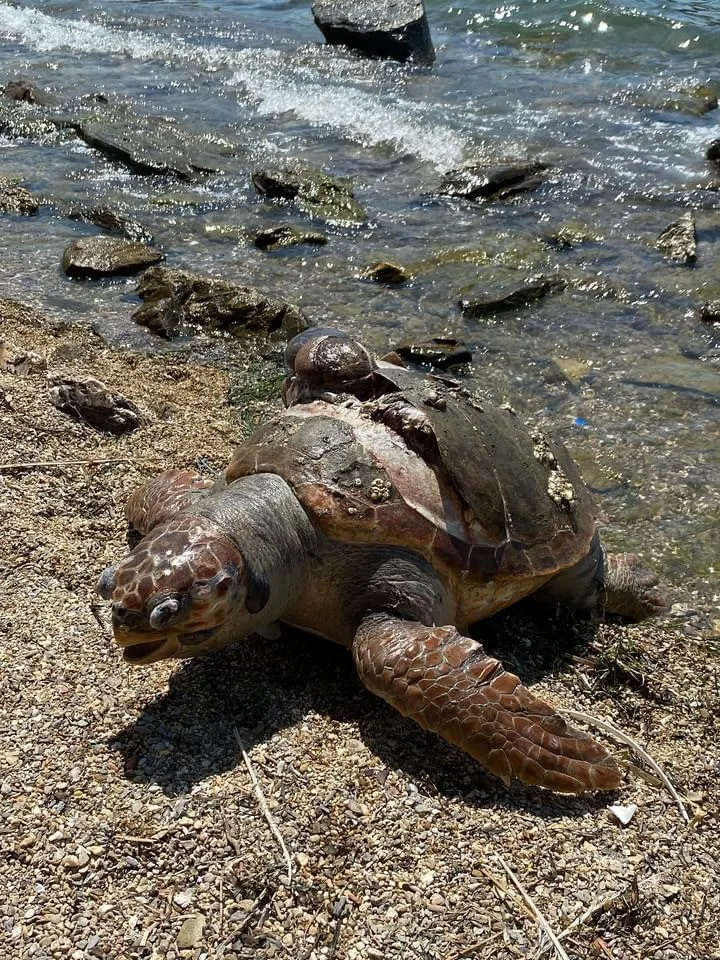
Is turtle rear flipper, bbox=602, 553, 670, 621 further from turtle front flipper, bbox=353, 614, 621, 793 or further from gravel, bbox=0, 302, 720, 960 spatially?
turtle front flipper, bbox=353, 614, 621, 793

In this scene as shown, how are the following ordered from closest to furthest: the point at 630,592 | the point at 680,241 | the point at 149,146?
the point at 630,592, the point at 680,241, the point at 149,146

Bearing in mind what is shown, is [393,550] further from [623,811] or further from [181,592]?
[623,811]

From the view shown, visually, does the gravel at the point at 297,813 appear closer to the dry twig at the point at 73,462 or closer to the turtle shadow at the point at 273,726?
the turtle shadow at the point at 273,726

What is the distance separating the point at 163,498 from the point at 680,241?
6598 mm

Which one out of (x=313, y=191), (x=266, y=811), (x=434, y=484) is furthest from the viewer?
(x=313, y=191)

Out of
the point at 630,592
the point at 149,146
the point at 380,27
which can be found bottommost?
the point at 630,592

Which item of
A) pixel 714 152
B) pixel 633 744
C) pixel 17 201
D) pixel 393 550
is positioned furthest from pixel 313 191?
pixel 633 744

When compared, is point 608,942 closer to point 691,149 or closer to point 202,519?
point 202,519

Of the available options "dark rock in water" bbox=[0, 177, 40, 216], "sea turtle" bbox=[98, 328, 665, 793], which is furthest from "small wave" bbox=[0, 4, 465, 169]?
"sea turtle" bbox=[98, 328, 665, 793]

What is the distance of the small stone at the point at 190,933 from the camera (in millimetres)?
2350

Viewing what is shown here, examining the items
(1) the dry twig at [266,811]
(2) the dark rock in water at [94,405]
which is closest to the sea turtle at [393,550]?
(1) the dry twig at [266,811]

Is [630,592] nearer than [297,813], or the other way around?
[297,813]

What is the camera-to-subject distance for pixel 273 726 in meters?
3.13

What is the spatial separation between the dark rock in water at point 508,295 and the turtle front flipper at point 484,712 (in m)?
4.84
